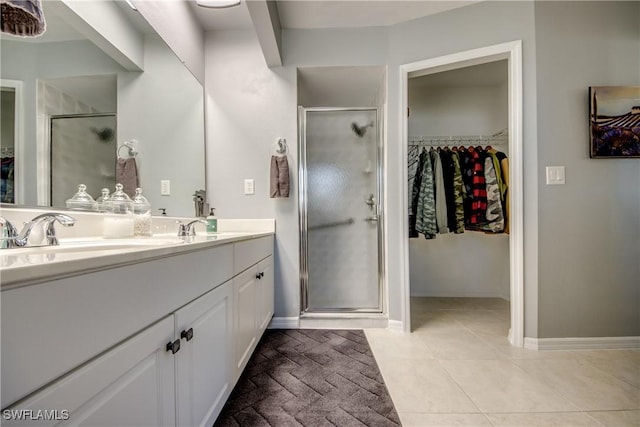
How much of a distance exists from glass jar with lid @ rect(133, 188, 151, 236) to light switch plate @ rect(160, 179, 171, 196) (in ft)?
0.62

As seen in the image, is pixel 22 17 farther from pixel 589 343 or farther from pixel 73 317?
pixel 589 343

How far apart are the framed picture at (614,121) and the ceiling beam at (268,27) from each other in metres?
2.09

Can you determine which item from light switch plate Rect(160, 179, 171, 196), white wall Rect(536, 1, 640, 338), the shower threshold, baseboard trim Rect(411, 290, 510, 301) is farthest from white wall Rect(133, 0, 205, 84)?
baseboard trim Rect(411, 290, 510, 301)

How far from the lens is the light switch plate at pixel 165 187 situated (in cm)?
174

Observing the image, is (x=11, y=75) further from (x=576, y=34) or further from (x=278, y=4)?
(x=576, y=34)

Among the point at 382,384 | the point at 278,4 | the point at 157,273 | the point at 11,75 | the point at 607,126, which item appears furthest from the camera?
the point at 278,4

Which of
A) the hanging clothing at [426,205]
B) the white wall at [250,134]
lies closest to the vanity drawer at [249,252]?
the white wall at [250,134]

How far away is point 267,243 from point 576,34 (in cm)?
245

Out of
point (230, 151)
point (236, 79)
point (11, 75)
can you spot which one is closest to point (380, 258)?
point (230, 151)

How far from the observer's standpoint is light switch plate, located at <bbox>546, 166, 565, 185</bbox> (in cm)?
184

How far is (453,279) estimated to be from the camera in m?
3.10

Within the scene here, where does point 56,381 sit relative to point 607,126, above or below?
below

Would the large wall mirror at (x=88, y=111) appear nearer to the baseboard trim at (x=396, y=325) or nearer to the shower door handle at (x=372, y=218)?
the shower door handle at (x=372, y=218)

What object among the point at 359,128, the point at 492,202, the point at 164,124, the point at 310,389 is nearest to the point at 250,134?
the point at 164,124
